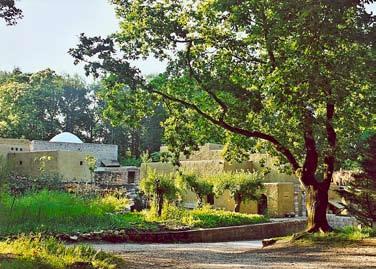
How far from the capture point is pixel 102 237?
534 inches

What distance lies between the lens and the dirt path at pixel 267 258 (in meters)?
8.86

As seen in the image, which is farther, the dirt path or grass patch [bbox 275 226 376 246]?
grass patch [bbox 275 226 376 246]

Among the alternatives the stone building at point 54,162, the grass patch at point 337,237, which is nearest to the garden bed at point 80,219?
the grass patch at point 337,237

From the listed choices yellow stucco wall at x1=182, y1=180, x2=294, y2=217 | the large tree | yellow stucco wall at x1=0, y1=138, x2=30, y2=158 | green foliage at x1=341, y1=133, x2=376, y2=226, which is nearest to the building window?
yellow stucco wall at x1=0, y1=138, x2=30, y2=158

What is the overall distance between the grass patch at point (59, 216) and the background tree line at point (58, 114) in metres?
30.1

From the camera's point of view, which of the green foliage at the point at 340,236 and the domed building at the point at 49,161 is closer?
the green foliage at the point at 340,236

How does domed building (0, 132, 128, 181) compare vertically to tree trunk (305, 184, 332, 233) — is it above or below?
above

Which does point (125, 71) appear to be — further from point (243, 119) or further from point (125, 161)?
point (125, 161)

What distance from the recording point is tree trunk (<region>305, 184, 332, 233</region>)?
44.2 feet

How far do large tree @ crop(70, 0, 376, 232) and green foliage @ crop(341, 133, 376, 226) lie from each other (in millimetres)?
485

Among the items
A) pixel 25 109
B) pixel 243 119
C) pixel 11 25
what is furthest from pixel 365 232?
pixel 25 109

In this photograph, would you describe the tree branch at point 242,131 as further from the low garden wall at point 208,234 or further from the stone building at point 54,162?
the stone building at point 54,162

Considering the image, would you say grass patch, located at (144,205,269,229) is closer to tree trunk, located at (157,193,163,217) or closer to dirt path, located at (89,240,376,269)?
tree trunk, located at (157,193,163,217)

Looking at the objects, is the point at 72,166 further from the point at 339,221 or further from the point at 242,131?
the point at 242,131
